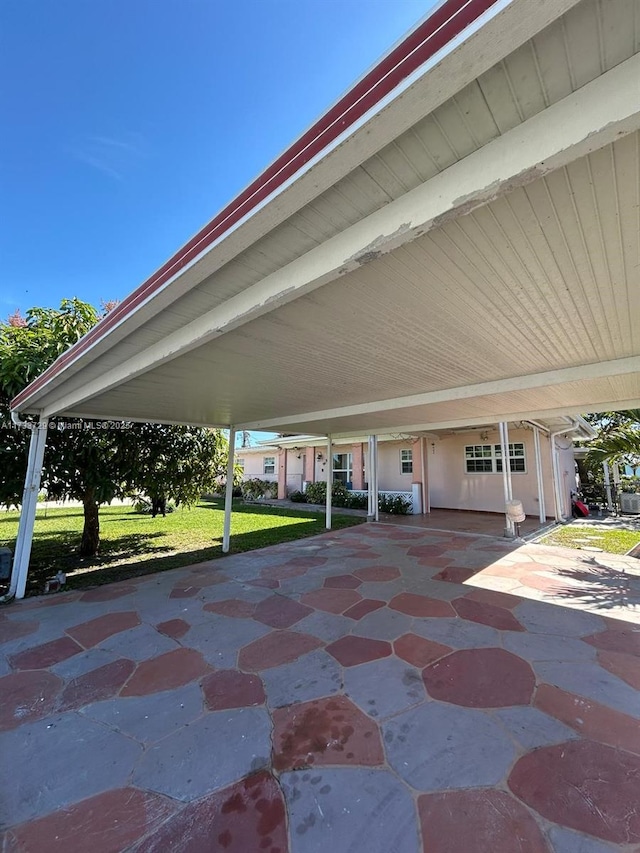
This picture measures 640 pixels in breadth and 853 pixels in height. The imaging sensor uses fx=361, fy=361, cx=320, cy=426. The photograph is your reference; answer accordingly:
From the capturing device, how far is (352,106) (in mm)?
1235

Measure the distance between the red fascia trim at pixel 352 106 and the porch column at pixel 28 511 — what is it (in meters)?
5.05

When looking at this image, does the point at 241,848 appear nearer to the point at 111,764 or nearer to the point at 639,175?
the point at 111,764

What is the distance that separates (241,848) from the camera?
168cm

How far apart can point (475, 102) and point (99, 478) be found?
23.9ft

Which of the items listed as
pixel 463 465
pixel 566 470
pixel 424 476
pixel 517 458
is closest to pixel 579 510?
pixel 566 470

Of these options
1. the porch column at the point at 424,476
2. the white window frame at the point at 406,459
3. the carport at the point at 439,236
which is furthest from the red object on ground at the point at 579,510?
the carport at the point at 439,236

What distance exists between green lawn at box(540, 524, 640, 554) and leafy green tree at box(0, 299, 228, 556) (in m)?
8.17

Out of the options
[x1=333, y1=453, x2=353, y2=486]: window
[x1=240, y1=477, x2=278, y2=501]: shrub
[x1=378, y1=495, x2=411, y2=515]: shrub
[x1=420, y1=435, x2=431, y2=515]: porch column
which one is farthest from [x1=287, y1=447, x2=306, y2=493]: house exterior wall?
[x1=420, y1=435, x2=431, y2=515]: porch column

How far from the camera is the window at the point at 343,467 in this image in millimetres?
16984

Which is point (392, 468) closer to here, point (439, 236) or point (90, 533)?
point (90, 533)

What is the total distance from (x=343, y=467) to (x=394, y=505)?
416 centimetres

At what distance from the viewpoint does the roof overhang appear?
107cm

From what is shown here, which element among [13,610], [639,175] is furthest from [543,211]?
[13,610]

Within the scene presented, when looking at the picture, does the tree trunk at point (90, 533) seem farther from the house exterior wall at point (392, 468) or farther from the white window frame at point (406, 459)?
the white window frame at point (406, 459)
